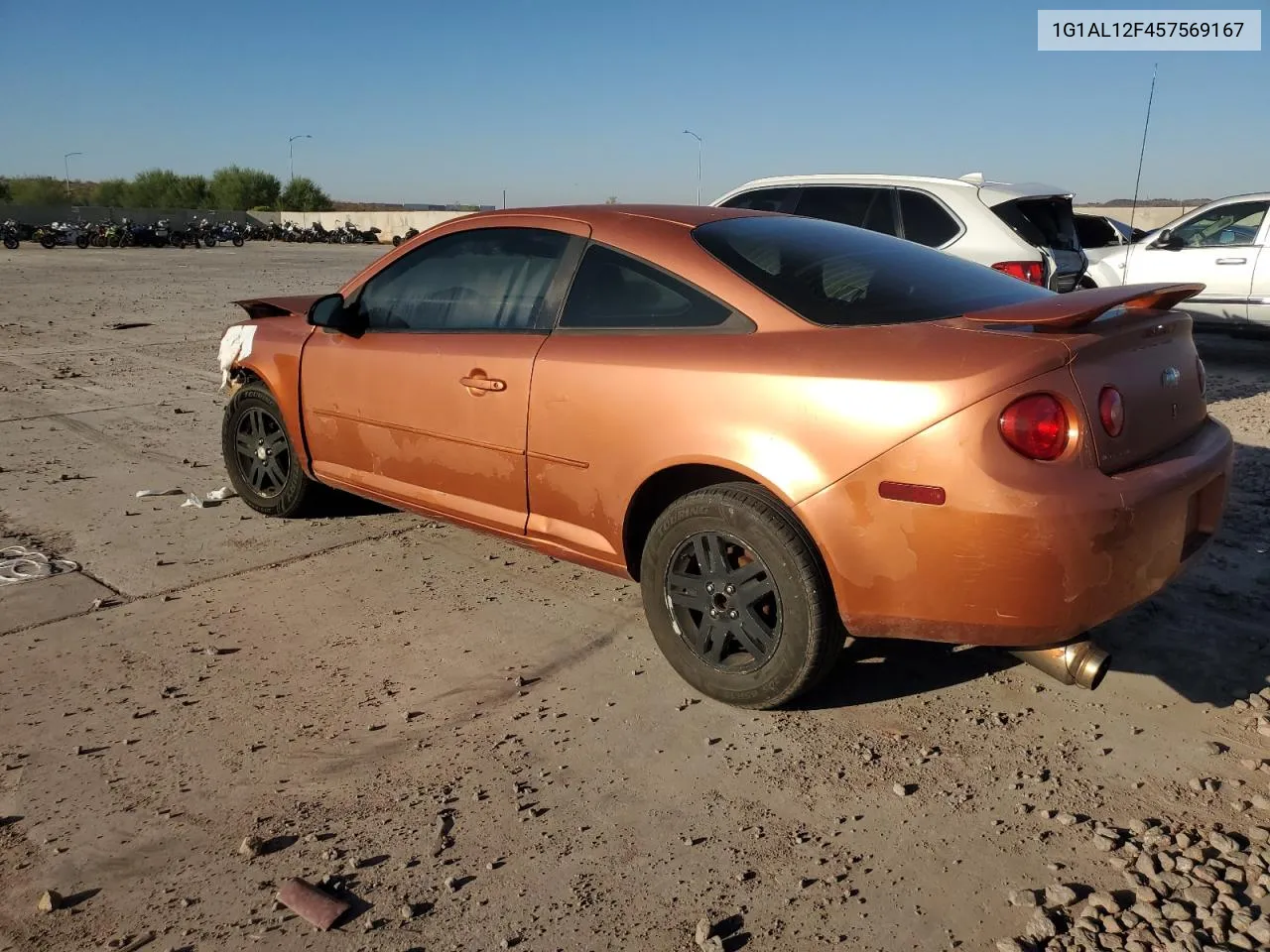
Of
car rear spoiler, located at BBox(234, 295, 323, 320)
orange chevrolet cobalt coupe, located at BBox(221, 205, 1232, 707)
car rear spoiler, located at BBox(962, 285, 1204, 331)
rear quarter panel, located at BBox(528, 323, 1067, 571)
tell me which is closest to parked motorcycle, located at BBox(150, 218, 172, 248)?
car rear spoiler, located at BBox(234, 295, 323, 320)

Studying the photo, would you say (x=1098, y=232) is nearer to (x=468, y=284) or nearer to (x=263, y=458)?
(x=468, y=284)

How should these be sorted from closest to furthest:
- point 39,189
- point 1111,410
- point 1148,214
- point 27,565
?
1. point 1111,410
2. point 27,565
3. point 1148,214
4. point 39,189

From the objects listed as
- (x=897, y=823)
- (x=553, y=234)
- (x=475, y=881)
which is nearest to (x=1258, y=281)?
(x=553, y=234)

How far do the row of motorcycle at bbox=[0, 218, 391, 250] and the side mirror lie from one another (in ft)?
99.0

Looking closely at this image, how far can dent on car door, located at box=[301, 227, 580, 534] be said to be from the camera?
3.78 m

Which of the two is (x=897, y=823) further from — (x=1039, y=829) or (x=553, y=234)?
(x=553, y=234)

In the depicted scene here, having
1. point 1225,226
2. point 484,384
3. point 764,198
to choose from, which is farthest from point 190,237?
point 484,384

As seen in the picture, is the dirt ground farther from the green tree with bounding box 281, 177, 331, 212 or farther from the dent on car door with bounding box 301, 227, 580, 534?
the green tree with bounding box 281, 177, 331, 212

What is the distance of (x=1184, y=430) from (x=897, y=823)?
5.06 ft

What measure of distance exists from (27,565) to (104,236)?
147 feet

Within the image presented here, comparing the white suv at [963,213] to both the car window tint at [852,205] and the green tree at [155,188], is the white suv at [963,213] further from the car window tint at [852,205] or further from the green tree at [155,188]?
the green tree at [155,188]

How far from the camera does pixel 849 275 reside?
342cm

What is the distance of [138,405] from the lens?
808cm

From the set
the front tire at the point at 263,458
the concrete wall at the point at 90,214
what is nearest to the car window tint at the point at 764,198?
the front tire at the point at 263,458
